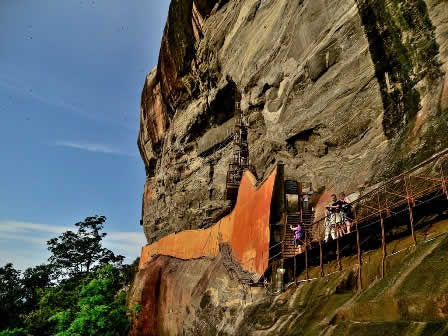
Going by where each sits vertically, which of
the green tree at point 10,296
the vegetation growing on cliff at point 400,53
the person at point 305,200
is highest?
the vegetation growing on cliff at point 400,53

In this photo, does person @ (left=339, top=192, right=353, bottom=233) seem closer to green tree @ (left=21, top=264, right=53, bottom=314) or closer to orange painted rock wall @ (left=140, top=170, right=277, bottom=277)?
orange painted rock wall @ (left=140, top=170, right=277, bottom=277)

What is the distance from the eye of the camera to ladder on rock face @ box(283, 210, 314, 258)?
11316mm

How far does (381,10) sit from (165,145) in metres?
19.8

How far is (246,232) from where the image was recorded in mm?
13922

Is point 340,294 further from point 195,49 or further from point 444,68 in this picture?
point 195,49

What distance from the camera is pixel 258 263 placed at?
40.4ft

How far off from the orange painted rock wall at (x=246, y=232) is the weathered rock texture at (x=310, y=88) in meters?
1.57

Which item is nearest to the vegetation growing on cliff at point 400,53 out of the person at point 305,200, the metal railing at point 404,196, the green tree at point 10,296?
the metal railing at point 404,196

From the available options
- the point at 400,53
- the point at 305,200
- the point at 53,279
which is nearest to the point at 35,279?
the point at 53,279

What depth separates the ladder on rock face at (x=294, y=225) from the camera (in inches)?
446

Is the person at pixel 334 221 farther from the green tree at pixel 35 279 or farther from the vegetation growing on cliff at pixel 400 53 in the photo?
the green tree at pixel 35 279

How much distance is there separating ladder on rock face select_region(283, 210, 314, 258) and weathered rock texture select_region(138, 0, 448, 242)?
1047 mm

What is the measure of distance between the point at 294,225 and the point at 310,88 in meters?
4.88

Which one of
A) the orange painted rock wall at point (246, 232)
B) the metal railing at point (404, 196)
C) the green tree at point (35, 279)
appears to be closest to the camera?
the metal railing at point (404, 196)
